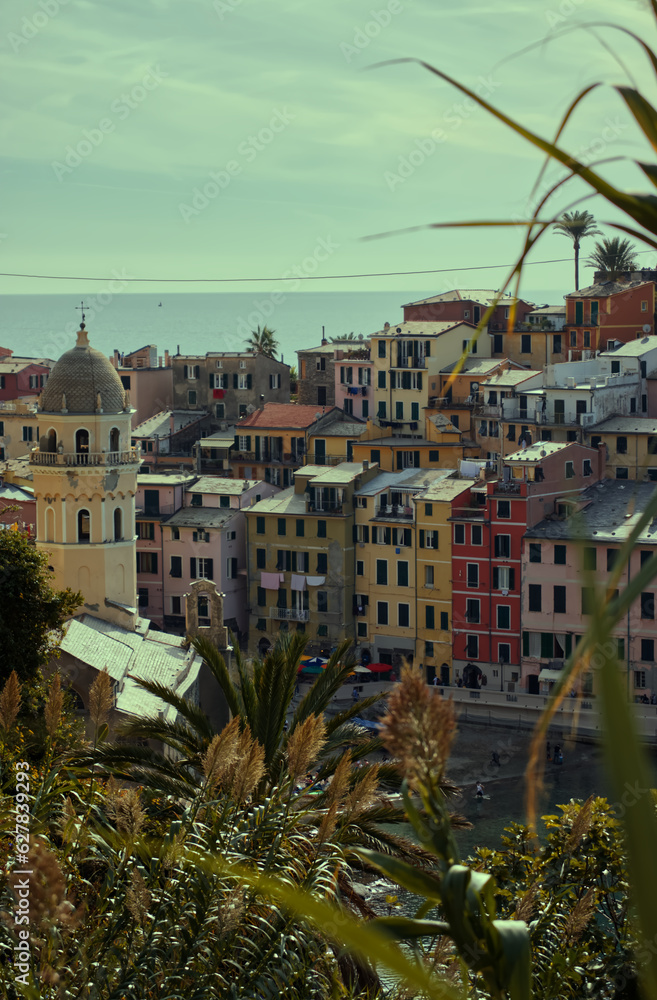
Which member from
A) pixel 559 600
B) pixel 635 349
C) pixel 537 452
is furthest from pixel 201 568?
pixel 635 349

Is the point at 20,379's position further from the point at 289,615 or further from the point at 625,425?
the point at 625,425

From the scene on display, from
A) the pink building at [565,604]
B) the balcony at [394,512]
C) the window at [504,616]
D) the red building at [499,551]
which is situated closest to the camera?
the pink building at [565,604]

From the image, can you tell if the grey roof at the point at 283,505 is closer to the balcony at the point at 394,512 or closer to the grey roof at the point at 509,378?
the balcony at the point at 394,512

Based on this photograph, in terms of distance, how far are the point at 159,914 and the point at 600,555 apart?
135 ft

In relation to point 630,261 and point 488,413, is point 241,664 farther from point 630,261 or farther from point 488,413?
point 630,261

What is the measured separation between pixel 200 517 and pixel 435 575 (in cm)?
1135

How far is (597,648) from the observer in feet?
7.92

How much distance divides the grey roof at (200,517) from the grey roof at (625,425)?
51.6 ft

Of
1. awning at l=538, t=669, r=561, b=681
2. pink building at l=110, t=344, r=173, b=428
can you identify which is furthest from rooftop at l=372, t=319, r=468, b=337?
awning at l=538, t=669, r=561, b=681

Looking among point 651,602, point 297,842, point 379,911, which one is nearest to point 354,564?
point 651,602

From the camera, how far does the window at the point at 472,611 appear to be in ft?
179

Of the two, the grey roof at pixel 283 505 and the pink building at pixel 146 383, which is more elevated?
the pink building at pixel 146 383

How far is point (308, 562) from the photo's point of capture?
59.8m

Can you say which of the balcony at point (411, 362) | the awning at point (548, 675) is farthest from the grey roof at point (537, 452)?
the balcony at point (411, 362)
